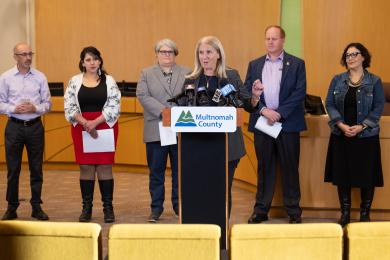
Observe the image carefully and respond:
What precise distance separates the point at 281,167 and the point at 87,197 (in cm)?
177

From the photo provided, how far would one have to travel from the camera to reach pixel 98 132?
224 inches

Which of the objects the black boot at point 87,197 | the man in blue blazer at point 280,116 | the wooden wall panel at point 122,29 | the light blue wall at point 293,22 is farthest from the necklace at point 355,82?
the wooden wall panel at point 122,29

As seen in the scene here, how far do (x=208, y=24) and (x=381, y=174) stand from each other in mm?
4002

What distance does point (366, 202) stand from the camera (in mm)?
5637

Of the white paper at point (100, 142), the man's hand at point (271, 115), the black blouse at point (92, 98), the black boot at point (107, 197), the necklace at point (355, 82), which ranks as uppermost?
the necklace at point (355, 82)

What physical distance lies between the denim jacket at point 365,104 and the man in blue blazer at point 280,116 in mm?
295

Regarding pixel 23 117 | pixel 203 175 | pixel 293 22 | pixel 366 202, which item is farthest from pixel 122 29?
pixel 203 175

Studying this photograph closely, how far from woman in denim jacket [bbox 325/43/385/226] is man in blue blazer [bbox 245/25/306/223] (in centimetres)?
31

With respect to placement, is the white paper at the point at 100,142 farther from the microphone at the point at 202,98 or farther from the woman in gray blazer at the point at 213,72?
the microphone at the point at 202,98

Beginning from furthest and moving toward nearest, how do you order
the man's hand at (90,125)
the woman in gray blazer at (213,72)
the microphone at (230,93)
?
the man's hand at (90,125)
the woman in gray blazer at (213,72)
the microphone at (230,93)

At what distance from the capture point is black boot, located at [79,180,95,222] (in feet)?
19.1

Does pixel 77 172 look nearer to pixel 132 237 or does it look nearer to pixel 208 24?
pixel 208 24

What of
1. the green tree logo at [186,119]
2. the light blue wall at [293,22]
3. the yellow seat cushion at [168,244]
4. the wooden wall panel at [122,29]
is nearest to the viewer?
the yellow seat cushion at [168,244]

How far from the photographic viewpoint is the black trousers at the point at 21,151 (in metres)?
5.76
